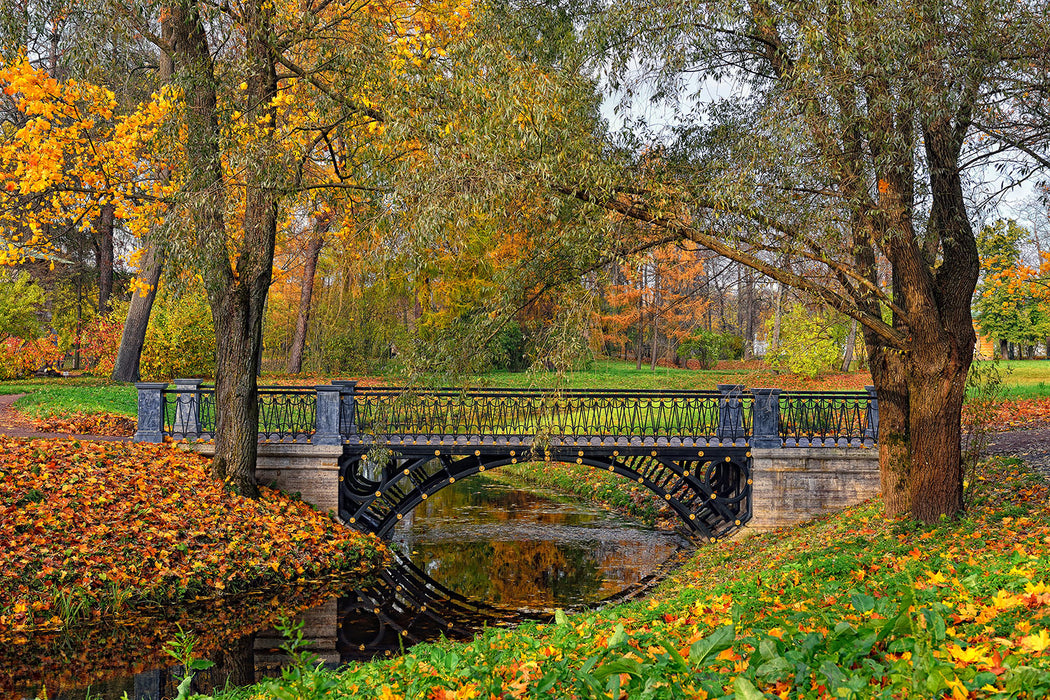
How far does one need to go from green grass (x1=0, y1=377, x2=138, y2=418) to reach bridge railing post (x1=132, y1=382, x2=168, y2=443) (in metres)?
3.58

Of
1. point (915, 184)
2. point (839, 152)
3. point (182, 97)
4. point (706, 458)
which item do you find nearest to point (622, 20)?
point (839, 152)

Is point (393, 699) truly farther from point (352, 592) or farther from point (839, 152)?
point (352, 592)

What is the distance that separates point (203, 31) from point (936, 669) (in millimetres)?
11797

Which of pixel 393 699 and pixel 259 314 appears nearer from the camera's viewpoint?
pixel 393 699

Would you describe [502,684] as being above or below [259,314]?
below

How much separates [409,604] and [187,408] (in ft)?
18.7

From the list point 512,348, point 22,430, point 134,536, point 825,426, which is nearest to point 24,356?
point 22,430

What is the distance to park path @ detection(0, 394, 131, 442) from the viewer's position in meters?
14.7

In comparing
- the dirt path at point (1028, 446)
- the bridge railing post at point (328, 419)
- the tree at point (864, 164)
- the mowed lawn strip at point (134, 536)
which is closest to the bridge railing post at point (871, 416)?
the dirt path at point (1028, 446)

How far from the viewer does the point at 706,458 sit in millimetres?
14398

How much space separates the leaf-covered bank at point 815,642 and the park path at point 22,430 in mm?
10409

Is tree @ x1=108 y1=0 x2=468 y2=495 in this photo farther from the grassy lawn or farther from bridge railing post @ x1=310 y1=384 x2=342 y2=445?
the grassy lawn

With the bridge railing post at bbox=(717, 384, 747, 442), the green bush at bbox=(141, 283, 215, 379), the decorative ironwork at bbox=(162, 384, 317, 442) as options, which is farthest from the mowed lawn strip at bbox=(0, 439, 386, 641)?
the green bush at bbox=(141, 283, 215, 379)

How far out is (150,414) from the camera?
14141 millimetres
